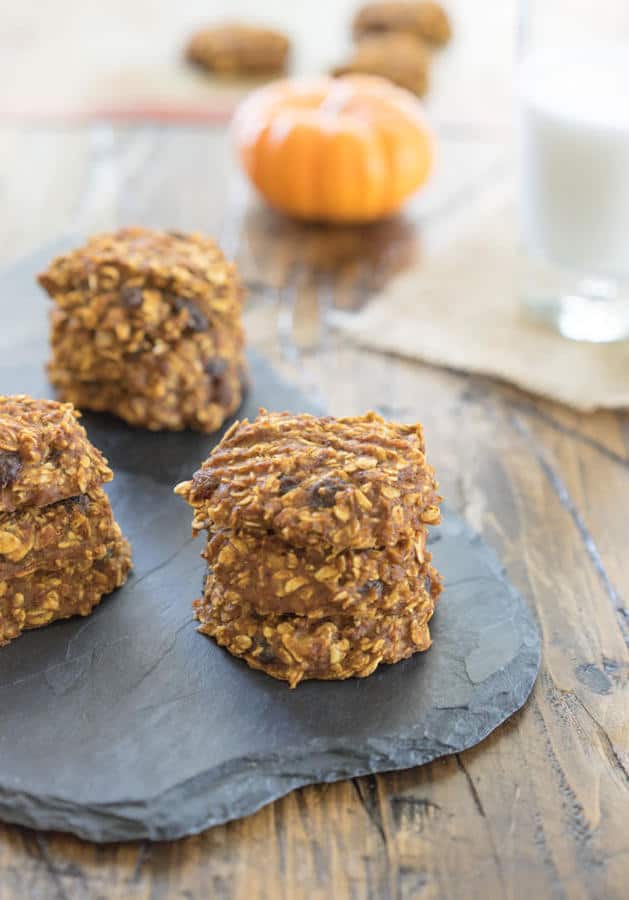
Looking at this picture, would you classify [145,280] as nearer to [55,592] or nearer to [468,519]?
[55,592]

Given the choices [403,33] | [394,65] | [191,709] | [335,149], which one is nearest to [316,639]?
[191,709]

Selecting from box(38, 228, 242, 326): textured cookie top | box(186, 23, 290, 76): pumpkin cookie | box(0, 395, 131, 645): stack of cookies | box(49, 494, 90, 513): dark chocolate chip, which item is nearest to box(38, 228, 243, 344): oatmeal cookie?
box(38, 228, 242, 326): textured cookie top

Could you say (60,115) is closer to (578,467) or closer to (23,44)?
(23,44)

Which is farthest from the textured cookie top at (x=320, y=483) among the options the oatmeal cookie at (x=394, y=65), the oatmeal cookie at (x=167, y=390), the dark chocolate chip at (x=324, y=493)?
the oatmeal cookie at (x=394, y=65)

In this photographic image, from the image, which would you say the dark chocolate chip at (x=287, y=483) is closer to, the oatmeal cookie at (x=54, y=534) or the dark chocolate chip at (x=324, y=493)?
the dark chocolate chip at (x=324, y=493)

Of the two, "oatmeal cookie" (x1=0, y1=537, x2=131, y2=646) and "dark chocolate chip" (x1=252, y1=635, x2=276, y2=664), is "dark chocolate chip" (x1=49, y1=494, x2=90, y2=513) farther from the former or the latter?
"dark chocolate chip" (x1=252, y1=635, x2=276, y2=664)
